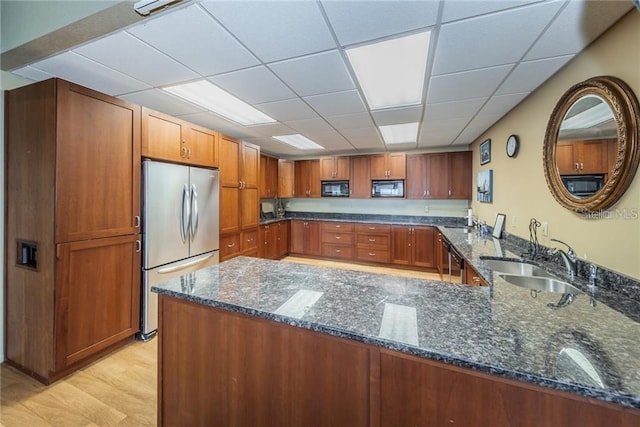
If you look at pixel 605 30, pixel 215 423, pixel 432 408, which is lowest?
pixel 215 423

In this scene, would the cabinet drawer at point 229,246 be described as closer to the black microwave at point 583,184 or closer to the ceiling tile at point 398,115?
the ceiling tile at point 398,115

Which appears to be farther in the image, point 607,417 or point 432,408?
point 432,408

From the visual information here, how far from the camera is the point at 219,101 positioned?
2.87 metres

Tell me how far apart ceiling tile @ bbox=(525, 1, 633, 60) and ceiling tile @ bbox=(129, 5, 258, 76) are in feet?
6.25

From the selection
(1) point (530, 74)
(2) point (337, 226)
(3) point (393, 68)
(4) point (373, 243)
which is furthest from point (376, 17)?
(2) point (337, 226)

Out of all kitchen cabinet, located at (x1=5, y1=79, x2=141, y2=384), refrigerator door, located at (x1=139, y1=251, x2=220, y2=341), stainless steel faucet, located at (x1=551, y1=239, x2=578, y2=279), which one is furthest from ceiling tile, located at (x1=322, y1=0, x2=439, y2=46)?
refrigerator door, located at (x1=139, y1=251, x2=220, y2=341)

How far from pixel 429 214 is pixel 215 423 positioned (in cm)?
509

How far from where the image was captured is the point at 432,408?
2.75 ft

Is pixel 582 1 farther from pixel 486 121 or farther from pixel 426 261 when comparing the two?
pixel 426 261

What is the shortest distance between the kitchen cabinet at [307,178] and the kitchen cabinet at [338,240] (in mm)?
859

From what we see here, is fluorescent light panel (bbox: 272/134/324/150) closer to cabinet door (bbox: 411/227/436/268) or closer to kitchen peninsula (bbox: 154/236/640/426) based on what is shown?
cabinet door (bbox: 411/227/436/268)

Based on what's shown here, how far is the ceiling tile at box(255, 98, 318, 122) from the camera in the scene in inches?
110

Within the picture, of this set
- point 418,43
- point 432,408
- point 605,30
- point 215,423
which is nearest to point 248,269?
point 215,423

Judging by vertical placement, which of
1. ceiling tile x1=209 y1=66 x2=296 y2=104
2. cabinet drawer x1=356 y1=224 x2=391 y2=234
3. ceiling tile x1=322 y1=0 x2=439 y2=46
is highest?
ceiling tile x1=209 y1=66 x2=296 y2=104
